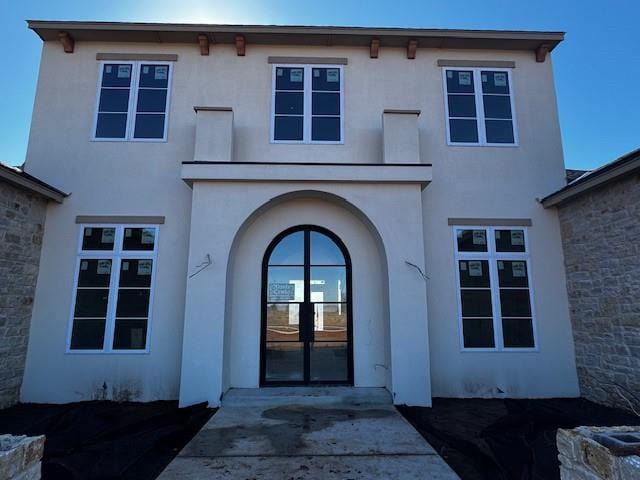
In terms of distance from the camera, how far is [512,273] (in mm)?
6934

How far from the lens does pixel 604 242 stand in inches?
237

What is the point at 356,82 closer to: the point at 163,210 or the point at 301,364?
the point at 163,210

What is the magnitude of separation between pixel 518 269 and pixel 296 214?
4358 mm

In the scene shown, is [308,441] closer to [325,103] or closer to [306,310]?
[306,310]

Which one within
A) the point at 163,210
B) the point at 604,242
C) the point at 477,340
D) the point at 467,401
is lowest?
the point at 467,401

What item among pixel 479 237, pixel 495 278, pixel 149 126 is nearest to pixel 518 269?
pixel 495 278

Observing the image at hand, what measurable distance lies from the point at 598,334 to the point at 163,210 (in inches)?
315

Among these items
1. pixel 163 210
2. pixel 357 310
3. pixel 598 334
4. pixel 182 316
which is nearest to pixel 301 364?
pixel 357 310

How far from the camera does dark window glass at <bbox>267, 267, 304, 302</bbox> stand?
6703mm

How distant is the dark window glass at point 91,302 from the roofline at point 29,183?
5.89 feet

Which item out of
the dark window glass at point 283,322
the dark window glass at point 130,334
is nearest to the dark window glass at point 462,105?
the dark window glass at point 283,322

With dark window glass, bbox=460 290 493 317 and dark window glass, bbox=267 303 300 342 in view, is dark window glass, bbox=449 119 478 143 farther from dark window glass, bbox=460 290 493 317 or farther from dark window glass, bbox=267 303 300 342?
dark window glass, bbox=267 303 300 342

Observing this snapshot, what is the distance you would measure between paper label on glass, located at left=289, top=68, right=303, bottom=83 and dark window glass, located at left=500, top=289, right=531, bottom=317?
5825mm

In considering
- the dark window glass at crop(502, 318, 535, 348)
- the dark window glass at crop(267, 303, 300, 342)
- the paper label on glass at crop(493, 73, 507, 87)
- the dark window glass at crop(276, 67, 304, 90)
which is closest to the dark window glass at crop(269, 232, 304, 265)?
the dark window glass at crop(267, 303, 300, 342)
